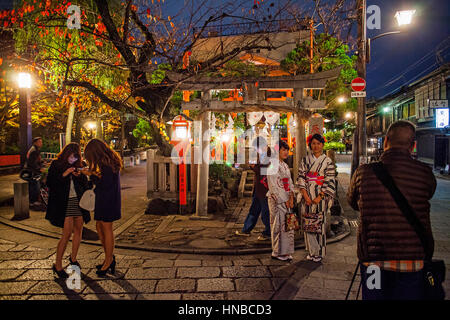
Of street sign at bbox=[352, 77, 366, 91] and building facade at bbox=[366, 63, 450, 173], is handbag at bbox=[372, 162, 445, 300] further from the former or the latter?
building facade at bbox=[366, 63, 450, 173]

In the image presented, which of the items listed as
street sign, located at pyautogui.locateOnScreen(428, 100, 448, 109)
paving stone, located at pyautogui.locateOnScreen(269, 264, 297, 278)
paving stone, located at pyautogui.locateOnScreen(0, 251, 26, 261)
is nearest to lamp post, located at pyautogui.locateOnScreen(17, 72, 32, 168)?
paving stone, located at pyautogui.locateOnScreen(0, 251, 26, 261)

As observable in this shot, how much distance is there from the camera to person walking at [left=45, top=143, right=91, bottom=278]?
5102 millimetres

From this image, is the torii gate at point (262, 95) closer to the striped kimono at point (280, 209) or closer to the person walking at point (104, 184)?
the striped kimono at point (280, 209)

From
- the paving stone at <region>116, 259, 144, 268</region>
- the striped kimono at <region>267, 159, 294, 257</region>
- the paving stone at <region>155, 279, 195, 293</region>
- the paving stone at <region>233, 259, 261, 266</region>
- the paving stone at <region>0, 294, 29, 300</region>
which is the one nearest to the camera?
the paving stone at <region>0, 294, 29, 300</region>

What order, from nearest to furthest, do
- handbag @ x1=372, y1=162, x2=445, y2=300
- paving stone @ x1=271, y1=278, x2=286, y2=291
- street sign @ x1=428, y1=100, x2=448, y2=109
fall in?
handbag @ x1=372, y1=162, x2=445, y2=300 < paving stone @ x1=271, y1=278, x2=286, y2=291 < street sign @ x1=428, y1=100, x2=448, y2=109

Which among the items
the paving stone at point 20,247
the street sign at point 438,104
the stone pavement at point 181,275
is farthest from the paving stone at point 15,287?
the street sign at point 438,104

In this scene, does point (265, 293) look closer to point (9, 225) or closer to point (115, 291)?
point (115, 291)

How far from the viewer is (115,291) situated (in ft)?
15.3

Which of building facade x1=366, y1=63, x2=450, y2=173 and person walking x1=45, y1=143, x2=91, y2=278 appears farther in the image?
building facade x1=366, y1=63, x2=450, y2=173

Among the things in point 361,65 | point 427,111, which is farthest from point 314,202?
point 427,111

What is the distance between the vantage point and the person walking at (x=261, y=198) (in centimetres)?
681

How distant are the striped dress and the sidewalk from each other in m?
1.94
